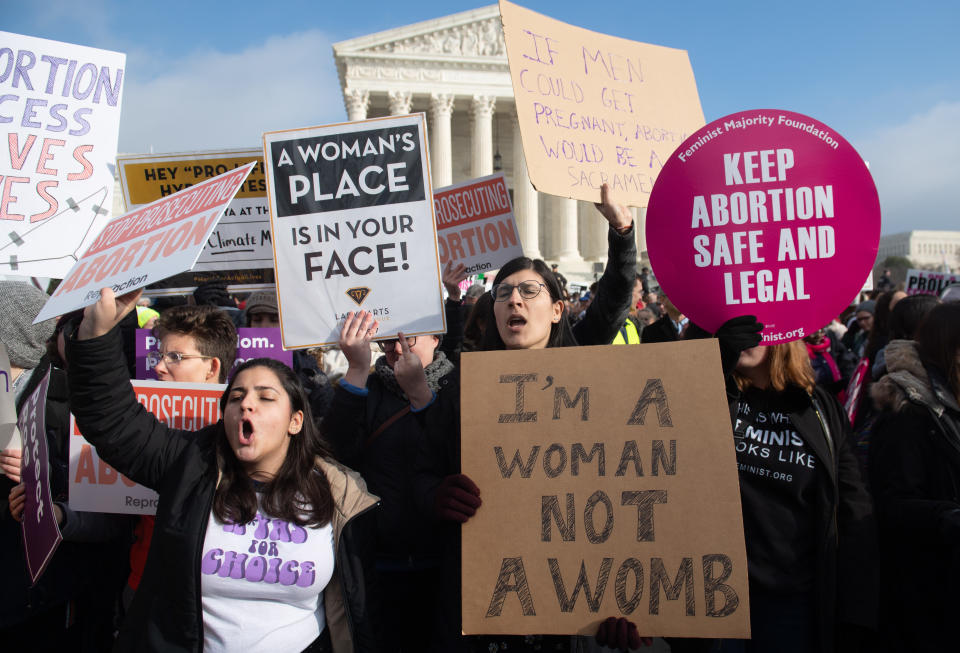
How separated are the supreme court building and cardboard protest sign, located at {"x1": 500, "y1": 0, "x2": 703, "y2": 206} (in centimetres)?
3434

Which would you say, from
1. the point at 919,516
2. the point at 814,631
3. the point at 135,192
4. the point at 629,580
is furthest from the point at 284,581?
the point at 135,192

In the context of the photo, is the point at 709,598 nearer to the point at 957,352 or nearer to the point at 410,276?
the point at 957,352

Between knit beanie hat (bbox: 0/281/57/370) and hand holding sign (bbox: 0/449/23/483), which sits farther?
→ knit beanie hat (bbox: 0/281/57/370)

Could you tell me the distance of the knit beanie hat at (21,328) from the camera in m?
2.85

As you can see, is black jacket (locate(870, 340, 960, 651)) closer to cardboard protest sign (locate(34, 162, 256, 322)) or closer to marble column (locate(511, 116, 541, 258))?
cardboard protest sign (locate(34, 162, 256, 322))

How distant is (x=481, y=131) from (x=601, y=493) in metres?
39.3

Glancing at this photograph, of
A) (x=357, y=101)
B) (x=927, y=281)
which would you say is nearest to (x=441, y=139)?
(x=357, y=101)

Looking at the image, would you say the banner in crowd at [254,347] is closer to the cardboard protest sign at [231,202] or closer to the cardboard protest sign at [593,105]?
the cardboard protest sign at [231,202]

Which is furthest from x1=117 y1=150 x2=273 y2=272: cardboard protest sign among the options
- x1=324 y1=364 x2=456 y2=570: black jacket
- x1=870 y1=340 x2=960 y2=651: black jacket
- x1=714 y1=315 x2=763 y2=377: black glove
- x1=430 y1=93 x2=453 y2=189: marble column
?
x1=430 y1=93 x2=453 y2=189: marble column

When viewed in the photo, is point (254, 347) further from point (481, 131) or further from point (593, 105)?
point (481, 131)

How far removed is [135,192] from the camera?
4965mm

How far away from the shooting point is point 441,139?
127 feet

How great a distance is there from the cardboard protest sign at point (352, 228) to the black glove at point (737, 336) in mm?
1127

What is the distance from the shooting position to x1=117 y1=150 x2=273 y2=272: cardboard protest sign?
4.43 meters
